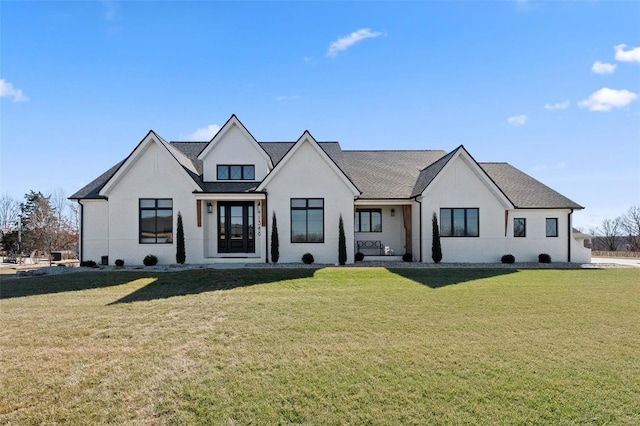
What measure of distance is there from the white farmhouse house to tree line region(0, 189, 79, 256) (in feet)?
38.7

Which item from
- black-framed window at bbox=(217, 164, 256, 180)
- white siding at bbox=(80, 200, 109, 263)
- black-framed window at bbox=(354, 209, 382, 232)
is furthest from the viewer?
black-framed window at bbox=(354, 209, 382, 232)

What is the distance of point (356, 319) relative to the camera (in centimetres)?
789

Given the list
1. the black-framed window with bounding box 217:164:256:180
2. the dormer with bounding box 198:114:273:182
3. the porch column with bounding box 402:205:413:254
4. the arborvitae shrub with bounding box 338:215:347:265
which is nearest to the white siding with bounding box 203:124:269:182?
the dormer with bounding box 198:114:273:182

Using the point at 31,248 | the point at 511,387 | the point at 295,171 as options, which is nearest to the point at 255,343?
the point at 511,387

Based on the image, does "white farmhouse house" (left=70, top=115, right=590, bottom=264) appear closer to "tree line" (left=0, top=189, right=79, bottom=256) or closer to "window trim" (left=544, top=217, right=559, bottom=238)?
"window trim" (left=544, top=217, right=559, bottom=238)

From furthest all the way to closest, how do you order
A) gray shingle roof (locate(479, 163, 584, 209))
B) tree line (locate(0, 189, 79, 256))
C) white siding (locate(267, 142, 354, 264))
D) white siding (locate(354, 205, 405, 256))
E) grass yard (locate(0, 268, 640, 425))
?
tree line (locate(0, 189, 79, 256))
white siding (locate(354, 205, 405, 256))
gray shingle roof (locate(479, 163, 584, 209))
white siding (locate(267, 142, 354, 264))
grass yard (locate(0, 268, 640, 425))

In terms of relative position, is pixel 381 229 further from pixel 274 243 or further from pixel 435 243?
pixel 274 243

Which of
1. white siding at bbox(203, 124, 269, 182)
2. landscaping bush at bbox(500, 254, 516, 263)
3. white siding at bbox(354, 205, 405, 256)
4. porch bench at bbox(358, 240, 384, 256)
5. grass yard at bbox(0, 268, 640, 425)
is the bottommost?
grass yard at bbox(0, 268, 640, 425)

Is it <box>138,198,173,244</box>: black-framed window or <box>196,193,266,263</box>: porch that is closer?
<box>138,198,173,244</box>: black-framed window

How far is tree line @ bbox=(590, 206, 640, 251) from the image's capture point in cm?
5088

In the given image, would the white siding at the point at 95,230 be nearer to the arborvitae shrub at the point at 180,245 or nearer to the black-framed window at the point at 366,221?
the arborvitae shrub at the point at 180,245

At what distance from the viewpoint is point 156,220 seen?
18.8 meters

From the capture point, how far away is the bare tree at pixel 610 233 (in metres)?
52.7

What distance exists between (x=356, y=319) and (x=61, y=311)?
7.29m
